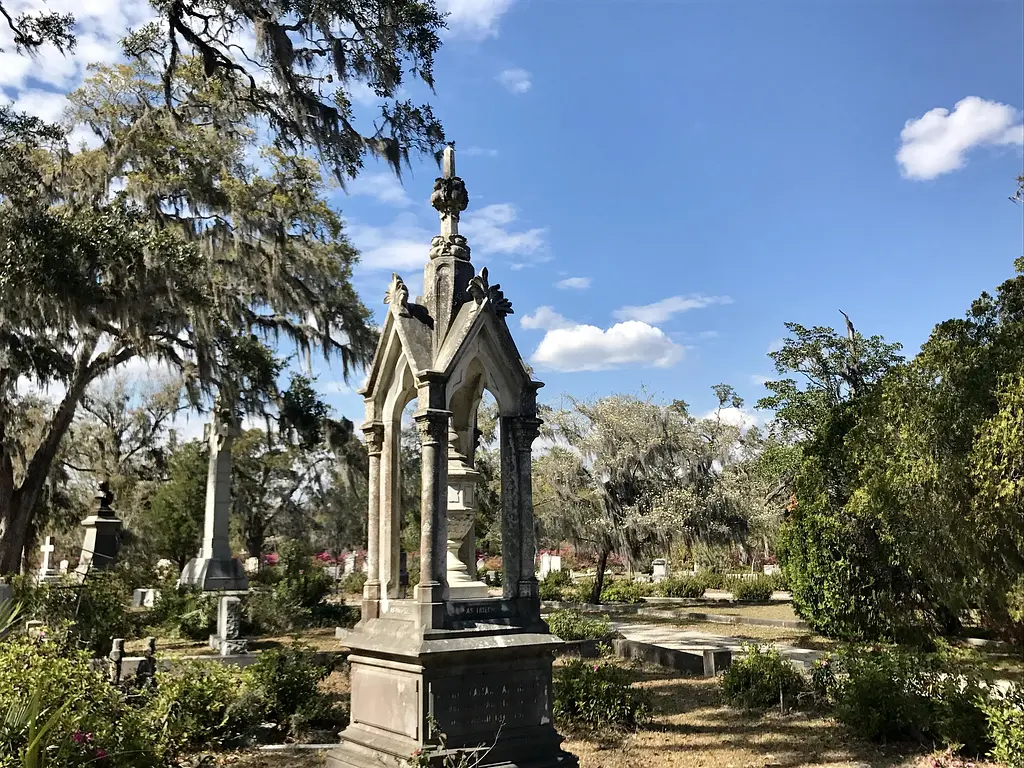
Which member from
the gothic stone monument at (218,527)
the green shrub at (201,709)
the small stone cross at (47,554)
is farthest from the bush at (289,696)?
the small stone cross at (47,554)

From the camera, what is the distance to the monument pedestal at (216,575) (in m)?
19.1

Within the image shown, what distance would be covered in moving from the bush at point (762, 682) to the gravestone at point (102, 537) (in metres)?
18.5

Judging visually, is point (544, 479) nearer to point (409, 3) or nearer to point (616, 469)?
point (616, 469)

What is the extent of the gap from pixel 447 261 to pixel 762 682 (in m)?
6.78

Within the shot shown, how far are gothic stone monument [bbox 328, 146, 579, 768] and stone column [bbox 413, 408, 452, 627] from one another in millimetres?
11

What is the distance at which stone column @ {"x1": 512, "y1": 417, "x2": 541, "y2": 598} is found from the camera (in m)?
6.74

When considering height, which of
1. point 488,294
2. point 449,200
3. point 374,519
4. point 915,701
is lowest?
point 915,701

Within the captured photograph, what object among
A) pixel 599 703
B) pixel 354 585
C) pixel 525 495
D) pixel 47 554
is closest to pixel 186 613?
pixel 599 703

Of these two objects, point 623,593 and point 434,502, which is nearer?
point 434,502

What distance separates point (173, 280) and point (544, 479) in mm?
14415

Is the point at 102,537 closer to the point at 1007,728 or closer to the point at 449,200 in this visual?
the point at 449,200

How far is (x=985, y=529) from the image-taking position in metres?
8.05

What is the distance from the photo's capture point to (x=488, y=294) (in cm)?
680

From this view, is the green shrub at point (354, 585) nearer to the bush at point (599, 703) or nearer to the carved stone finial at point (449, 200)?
the bush at point (599, 703)
